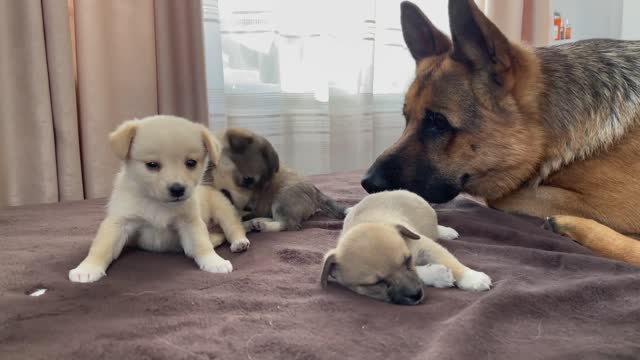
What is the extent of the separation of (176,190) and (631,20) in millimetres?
3585

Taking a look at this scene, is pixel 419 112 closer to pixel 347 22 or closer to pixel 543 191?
pixel 543 191

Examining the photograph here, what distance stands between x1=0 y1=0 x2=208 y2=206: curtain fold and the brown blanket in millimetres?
924

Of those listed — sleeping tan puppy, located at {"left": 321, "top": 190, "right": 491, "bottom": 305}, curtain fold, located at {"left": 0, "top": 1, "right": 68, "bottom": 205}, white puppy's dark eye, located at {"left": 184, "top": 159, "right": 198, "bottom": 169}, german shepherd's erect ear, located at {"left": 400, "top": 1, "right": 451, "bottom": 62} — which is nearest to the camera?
sleeping tan puppy, located at {"left": 321, "top": 190, "right": 491, "bottom": 305}

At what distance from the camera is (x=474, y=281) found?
1.05m

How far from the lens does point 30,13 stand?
6.79 ft

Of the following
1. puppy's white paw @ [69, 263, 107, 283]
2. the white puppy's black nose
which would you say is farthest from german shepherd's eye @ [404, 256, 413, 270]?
puppy's white paw @ [69, 263, 107, 283]

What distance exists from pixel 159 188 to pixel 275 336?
547 millimetres

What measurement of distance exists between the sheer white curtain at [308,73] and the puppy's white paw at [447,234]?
1.43 metres

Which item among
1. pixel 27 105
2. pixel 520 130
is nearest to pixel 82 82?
pixel 27 105

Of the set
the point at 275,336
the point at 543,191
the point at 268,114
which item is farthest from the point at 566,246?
the point at 268,114

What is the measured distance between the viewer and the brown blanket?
776 mm

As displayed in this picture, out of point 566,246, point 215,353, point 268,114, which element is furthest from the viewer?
point 268,114

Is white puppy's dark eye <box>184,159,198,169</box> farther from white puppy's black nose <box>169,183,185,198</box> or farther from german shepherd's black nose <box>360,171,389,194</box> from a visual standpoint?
german shepherd's black nose <box>360,171,389,194</box>

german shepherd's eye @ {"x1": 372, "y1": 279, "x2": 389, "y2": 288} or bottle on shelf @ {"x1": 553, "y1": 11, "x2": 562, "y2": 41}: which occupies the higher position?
bottle on shelf @ {"x1": 553, "y1": 11, "x2": 562, "y2": 41}
